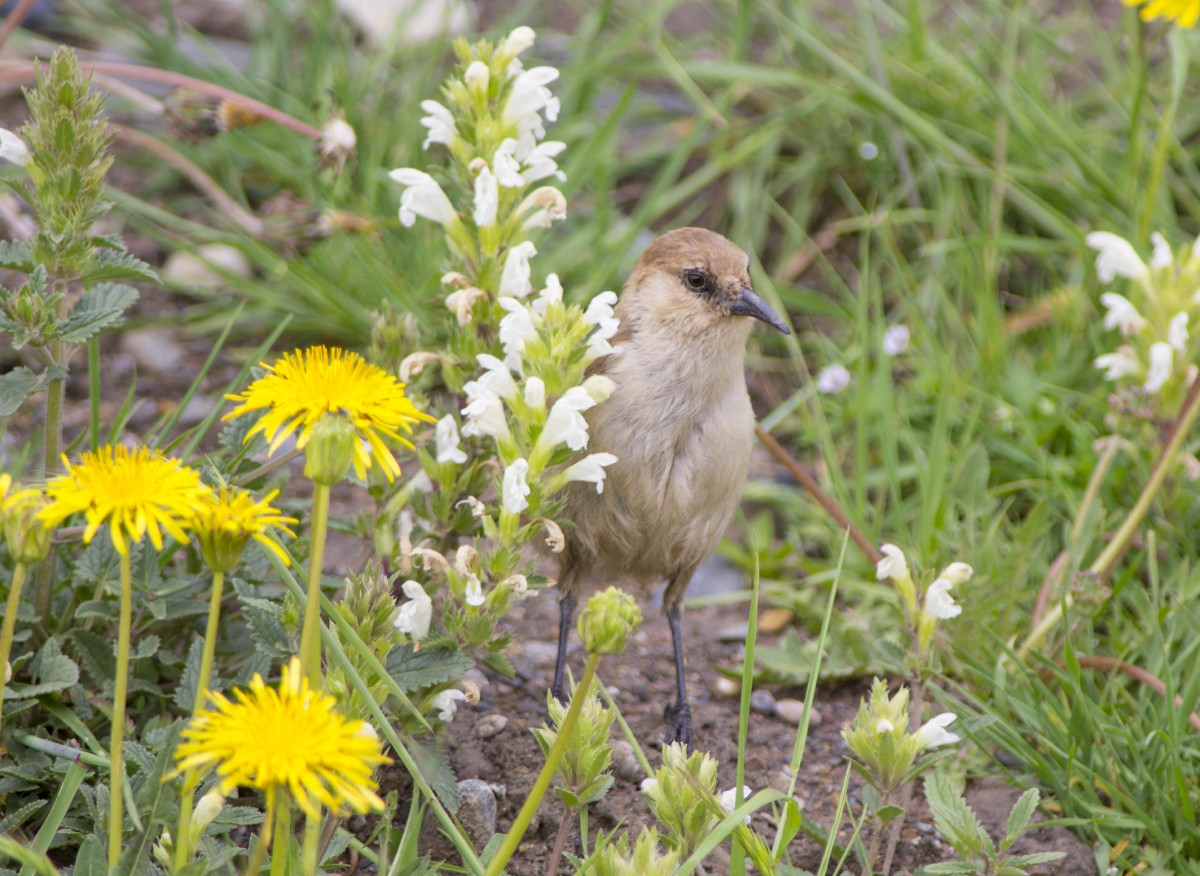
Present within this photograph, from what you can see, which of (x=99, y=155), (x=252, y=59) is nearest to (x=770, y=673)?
(x=99, y=155)

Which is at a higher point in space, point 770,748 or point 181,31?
point 181,31

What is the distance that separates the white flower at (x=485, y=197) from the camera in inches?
113

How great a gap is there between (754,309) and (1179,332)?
3.66 feet

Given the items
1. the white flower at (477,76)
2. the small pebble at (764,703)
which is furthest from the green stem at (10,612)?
the small pebble at (764,703)

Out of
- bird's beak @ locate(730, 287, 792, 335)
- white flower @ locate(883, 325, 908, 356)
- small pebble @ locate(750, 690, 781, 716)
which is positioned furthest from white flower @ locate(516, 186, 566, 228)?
white flower @ locate(883, 325, 908, 356)

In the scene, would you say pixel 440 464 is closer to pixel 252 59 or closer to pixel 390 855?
pixel 390 855

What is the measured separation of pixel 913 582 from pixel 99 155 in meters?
1.92

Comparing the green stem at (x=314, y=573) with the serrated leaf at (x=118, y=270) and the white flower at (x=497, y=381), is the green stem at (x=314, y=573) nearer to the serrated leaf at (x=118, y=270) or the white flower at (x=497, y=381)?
the white flower at (x=497, y=381)

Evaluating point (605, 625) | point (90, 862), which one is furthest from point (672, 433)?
point (90, 862)

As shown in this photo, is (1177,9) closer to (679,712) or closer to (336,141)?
(679,712)

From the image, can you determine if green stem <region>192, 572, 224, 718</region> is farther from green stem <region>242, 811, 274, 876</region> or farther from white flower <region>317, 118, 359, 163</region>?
white flower <region>317, 118, 359, 163</region>

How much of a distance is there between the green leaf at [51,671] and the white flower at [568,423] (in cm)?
109

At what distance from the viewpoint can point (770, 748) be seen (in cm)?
364

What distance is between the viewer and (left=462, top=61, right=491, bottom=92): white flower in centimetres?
294
